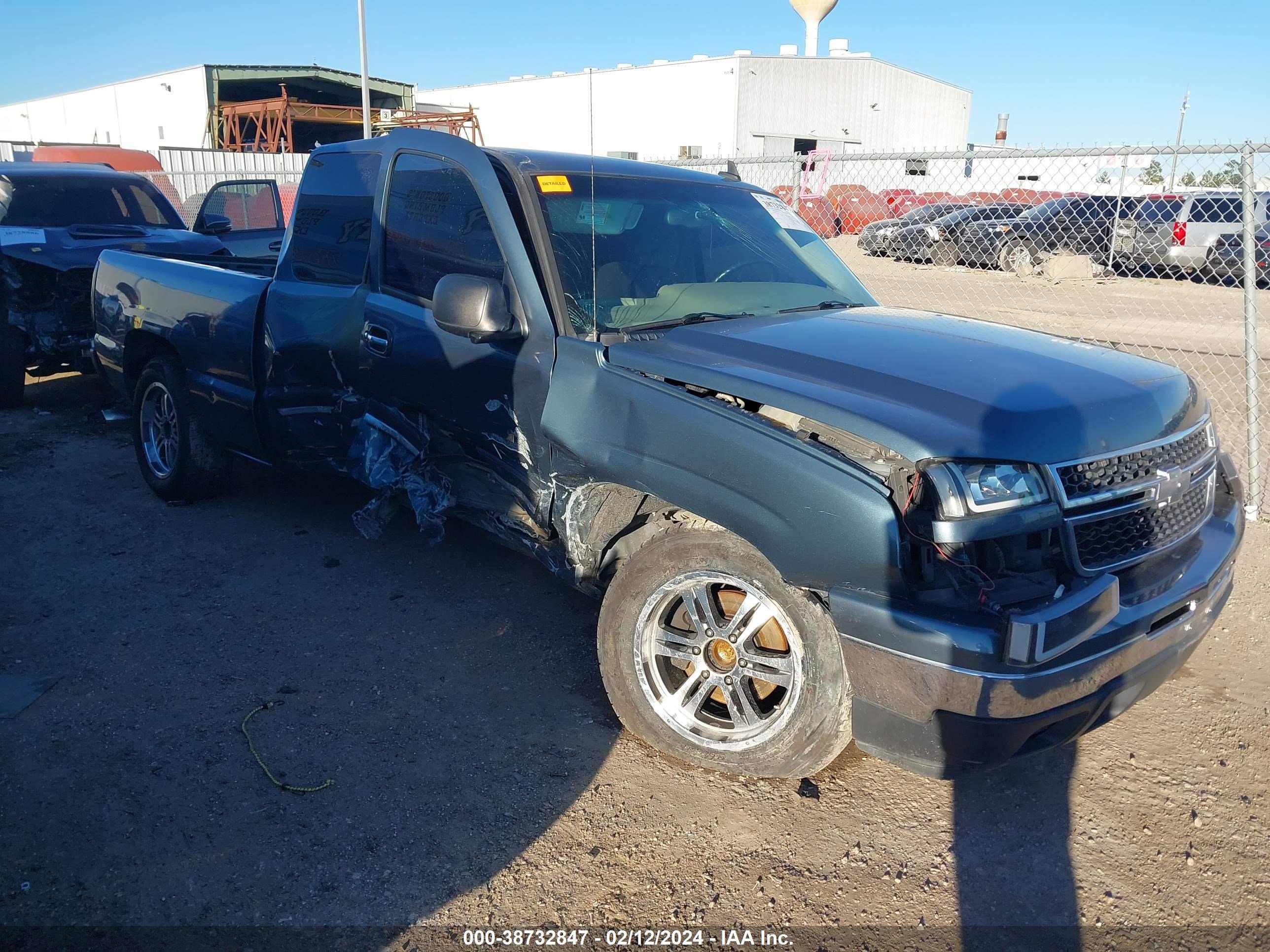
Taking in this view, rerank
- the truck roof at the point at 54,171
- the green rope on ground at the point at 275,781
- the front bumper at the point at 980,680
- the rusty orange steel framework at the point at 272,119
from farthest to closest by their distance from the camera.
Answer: the rusty orange steel framework at the point at 272,119 < the truck roof at the point at 54,171 < the green rope on ground at the point at 275,781 < the front bumper at the point at 980,680

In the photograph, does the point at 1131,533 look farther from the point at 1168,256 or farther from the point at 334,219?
the point at 1168,256

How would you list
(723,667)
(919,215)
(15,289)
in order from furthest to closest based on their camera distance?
(919,215)
(15,289)
(723,667)

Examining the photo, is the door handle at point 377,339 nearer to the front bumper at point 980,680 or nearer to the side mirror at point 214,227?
the front bumper at point 980,680

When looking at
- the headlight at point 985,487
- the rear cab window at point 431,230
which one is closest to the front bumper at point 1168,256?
the rear cab window at point 431,230

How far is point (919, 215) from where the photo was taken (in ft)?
54.4

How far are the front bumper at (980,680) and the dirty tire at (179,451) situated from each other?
13.7 ft

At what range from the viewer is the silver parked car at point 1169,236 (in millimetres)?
14148

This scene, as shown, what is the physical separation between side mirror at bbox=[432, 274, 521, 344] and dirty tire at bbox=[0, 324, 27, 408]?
608 cm

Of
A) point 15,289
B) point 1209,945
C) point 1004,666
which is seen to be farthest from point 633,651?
point 15,289

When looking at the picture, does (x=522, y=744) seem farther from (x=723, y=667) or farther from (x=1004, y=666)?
(x=1004, y=666)

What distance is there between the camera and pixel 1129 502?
2.83 m

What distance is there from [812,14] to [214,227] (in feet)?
143

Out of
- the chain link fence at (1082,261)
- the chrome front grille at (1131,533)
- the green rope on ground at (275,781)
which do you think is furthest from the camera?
the chain link fence at (1082,261)

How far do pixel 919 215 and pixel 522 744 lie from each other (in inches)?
598
